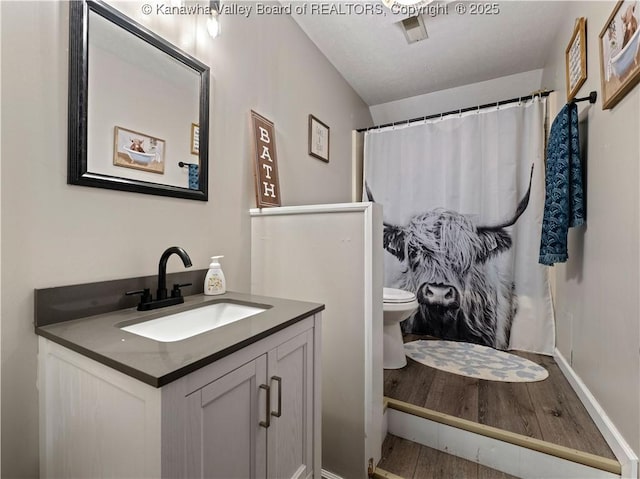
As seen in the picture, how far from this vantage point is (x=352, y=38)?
212 centimetres

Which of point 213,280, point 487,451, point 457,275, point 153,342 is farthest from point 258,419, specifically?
point 457,275

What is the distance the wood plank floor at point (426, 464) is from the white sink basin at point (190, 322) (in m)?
0.99

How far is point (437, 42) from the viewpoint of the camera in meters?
2.15

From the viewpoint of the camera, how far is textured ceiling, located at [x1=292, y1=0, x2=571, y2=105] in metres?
1.87

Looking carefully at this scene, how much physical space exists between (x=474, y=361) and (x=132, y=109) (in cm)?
240

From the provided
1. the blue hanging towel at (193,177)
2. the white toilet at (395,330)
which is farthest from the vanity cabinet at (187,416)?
the white toilet at (395,330)

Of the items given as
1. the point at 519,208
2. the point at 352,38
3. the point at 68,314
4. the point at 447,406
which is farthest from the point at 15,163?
the point at 519,208

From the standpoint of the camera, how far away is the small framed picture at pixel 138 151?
39.4 inches

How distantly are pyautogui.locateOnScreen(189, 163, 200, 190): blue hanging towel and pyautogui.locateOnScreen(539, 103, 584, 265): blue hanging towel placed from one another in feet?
5.95

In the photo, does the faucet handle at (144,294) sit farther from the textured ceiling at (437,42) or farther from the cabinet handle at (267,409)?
the textured ceiling at (437,42)

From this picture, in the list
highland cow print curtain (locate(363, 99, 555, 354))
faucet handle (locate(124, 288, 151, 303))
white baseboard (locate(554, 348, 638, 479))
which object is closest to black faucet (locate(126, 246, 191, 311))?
faucet handle (locate(124, 288, 151, 303))

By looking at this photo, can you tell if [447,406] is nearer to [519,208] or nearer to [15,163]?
[519,208]

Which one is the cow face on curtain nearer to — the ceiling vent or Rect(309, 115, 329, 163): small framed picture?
Rect(309, 115, 329, 163): small framed picture

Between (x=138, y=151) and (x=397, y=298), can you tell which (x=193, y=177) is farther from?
(x=397, y=298)
